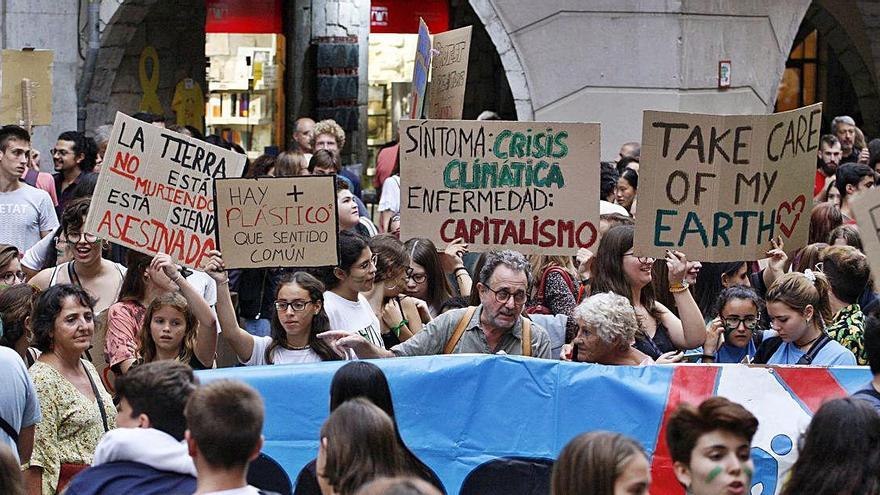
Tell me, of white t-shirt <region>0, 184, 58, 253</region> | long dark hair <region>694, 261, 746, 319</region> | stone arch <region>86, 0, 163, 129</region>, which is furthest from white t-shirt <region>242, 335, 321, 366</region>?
stone arch <region>86, 0, 163, 129</region>

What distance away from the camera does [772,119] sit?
8.34 meters

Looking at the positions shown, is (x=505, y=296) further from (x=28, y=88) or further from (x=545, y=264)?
(x=28, y=88)

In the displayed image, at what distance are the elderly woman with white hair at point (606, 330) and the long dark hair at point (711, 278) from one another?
2.10m

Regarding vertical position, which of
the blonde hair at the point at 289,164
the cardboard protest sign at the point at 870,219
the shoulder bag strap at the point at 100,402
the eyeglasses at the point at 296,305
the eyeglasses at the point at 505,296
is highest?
the cardboard protest sign at the point at 870,219

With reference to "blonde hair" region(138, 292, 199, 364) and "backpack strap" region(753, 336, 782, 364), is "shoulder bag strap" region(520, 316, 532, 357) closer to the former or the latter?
"backpack strap" region(753, 336, 782, 364)

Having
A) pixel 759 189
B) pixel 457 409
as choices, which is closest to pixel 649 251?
pixel 759 189

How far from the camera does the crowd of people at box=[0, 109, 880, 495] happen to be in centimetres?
483

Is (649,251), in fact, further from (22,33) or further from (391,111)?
(391,111)

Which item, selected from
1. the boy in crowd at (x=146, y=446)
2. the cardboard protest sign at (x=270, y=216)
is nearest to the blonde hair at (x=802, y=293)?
the cardboard protest sign at (x=270, y=216)

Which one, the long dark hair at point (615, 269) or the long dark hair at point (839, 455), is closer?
the long dark hair at point (839, 455)

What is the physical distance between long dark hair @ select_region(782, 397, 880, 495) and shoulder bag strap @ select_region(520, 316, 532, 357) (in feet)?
7.91

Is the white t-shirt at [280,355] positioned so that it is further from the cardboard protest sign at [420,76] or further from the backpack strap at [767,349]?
the cardboard protest sign at [420,76]

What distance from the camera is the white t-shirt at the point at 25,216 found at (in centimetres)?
1052

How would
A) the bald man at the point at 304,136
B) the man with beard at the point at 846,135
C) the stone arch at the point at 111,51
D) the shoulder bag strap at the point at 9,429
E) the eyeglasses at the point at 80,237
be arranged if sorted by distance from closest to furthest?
1. the shoulder bag strap at the point at 9,429
2. the eyeglasses at the point at 80,237
3. the bald man at the point at 304,136
4. the man with beard at the point at 846,135
5. the stone arch at the point at 111,51
